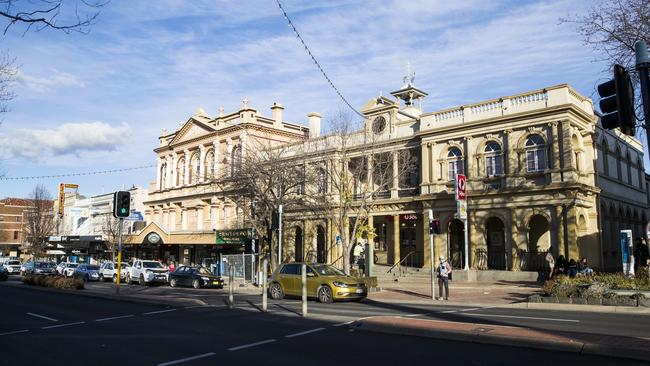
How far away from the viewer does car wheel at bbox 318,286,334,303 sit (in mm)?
18938

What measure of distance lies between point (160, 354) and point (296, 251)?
114 ft

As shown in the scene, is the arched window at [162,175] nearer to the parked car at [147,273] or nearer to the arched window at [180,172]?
the arched window at [180,172]

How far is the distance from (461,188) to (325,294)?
41.6ft

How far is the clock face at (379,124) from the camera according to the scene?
37.0 meters

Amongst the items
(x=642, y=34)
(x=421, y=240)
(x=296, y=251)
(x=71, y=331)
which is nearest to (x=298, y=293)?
(x=71, y=331)

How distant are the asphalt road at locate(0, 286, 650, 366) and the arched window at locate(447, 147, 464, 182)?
17403mm

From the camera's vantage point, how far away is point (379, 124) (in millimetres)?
37219

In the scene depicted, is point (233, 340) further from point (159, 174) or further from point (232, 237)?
point (159, 174)

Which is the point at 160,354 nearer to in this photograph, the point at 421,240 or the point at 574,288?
the point at 574,288

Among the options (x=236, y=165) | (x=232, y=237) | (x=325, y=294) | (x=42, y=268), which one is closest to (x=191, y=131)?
(x=232, y=237)

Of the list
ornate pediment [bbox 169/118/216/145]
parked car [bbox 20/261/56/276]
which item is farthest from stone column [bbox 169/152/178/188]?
parked car [bbox 20/261/56/276]

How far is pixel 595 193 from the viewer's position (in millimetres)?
29906

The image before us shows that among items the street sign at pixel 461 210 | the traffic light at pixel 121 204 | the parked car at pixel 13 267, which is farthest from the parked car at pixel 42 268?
the street sign at pixel 461 210

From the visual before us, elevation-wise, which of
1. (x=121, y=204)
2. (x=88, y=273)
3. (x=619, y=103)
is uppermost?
(x=619, y=103)
